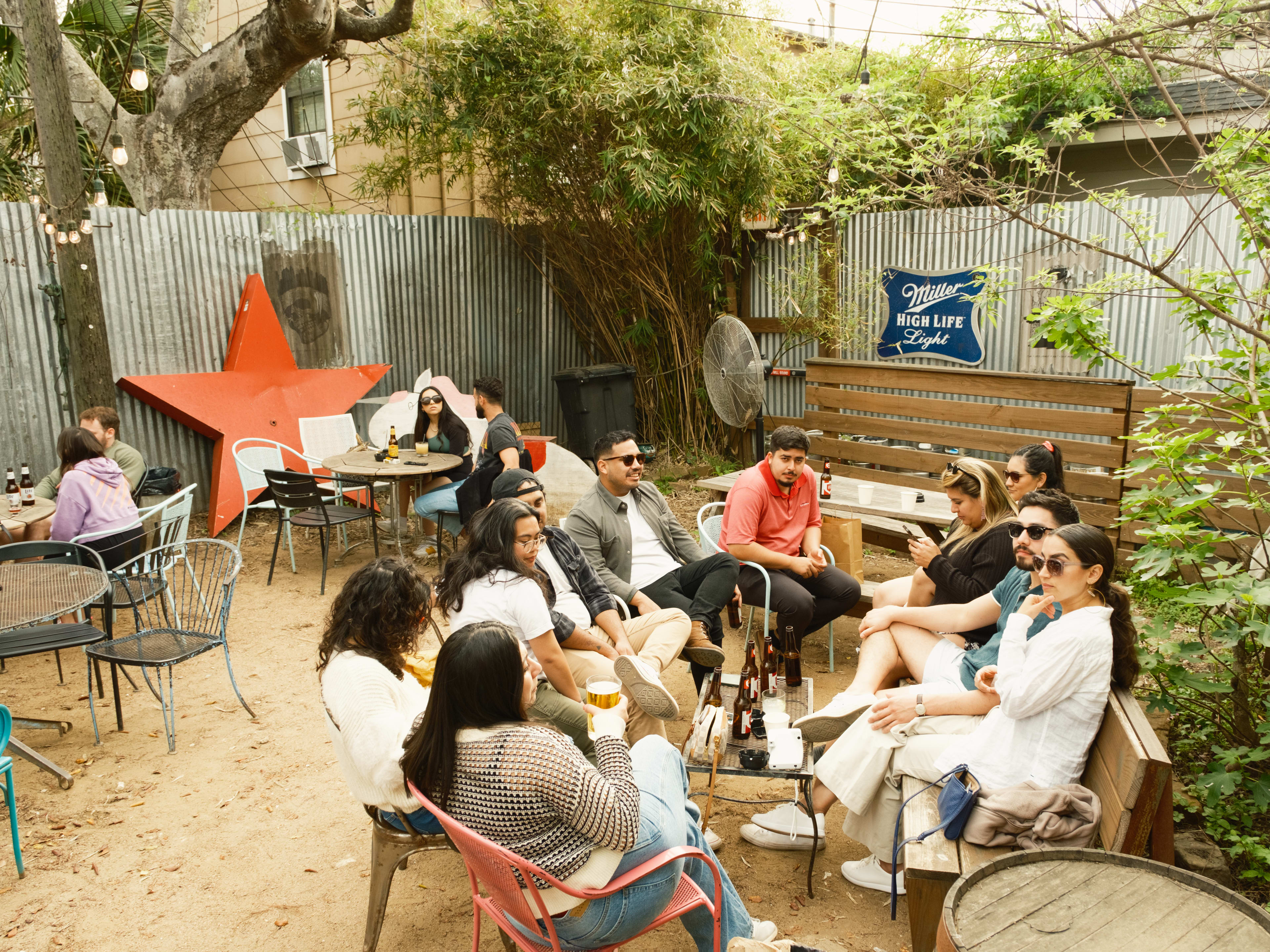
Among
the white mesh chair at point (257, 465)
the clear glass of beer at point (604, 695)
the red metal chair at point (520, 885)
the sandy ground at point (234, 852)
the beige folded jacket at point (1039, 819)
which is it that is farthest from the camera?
the white mesh chair at point (257, 465)

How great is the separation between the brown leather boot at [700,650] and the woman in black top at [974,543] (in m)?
1.05

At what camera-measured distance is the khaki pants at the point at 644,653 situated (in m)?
3.49

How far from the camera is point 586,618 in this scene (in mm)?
4035

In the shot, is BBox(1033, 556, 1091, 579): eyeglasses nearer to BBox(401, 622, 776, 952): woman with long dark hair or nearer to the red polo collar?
BBox(401, 622, 776, 952): woman with long dark hair

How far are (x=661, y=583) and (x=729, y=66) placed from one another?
5.39 metres

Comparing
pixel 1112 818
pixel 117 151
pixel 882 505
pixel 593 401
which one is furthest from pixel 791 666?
pixel 593 401

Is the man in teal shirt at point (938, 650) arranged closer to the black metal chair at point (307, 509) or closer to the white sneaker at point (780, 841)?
the white sneaker at point (780, 841)

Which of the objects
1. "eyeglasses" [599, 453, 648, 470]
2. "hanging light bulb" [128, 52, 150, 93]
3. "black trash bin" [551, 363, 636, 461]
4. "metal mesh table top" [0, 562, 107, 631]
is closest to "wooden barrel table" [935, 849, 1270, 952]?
"eyeglasses" [599, 453, 648, 470]

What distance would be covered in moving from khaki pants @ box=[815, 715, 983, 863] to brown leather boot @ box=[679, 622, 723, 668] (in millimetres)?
1002

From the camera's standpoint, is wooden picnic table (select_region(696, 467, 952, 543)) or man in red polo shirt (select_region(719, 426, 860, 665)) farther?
wooden picnic table (select_region(696, 467, 952, 543))

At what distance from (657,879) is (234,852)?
2.02 meters

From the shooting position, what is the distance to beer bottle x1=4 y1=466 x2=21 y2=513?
17.3 feet

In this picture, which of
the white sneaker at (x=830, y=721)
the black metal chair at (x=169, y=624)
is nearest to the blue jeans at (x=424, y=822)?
the white sneaker at (x=830, y=721)

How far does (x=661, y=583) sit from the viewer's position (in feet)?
15.3
